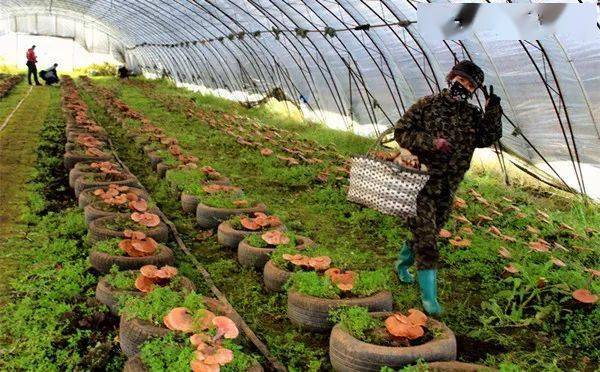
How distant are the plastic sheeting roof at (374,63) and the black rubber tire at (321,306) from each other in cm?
598

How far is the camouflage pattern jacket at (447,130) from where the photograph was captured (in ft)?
14.5

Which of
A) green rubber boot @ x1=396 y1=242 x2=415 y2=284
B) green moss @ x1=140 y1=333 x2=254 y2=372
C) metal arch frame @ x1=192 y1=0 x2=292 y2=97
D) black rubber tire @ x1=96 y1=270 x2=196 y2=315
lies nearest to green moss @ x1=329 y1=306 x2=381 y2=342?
green moss @ x1=140 y1=333 x2=254 y2=372

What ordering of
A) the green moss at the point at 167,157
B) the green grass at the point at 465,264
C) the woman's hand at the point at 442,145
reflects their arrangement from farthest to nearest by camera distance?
1. the green moss at the point at 167,157
2. the green grass at the point at 465,264
3. the woman's hand at the point at 442,145

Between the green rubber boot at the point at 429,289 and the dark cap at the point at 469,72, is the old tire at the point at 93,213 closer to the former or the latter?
the green rubber boot at the point at 429,289

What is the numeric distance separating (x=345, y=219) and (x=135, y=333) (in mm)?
4571

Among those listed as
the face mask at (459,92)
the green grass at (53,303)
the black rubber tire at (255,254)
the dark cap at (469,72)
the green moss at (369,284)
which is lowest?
the green grass at (53,303)

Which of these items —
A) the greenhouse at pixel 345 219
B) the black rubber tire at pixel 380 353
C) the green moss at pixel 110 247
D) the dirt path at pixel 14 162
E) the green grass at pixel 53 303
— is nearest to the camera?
the black rubber tire at pixel 380 353

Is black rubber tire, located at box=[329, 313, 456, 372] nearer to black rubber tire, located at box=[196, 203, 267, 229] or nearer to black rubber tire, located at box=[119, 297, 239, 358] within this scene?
black rubber tire, located at box=[119, 297, 239, 358]

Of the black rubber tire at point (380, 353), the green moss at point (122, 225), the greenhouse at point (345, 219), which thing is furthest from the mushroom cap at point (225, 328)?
the green moss at point (122, 225)

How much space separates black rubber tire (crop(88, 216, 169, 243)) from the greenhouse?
0.08ft

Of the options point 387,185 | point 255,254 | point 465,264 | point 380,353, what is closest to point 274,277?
point 255,254

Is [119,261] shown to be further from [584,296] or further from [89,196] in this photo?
[584,296]

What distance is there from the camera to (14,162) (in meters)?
9.96

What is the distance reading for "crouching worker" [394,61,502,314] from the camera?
4.39 metres
